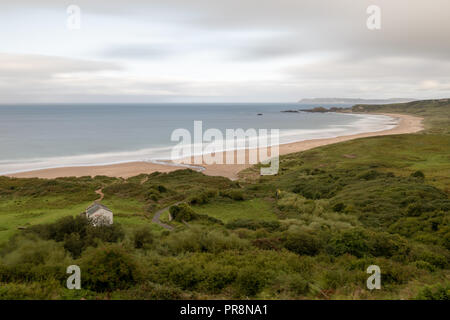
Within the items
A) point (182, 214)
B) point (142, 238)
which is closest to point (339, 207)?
point (182, 214)

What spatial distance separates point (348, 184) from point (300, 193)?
192 inches

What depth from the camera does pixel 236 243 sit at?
1416cm

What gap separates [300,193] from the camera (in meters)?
31.0

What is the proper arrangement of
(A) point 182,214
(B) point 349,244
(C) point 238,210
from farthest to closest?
1. (C) point 238,210
2. (A) point 182,214
3. (B) point 349,244

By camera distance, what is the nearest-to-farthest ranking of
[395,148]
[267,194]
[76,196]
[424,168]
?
[76,196] → [267,194] → [424,168] → [395,148]

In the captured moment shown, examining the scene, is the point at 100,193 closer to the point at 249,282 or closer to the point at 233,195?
the point at 233,195

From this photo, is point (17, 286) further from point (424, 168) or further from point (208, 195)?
point (424, 168)

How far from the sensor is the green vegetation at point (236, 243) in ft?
31.4

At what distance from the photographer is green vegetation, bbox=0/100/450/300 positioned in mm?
9586

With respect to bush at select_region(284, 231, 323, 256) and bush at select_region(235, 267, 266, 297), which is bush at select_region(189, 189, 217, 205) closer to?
bush at select_region(284, 231, 323, 256)

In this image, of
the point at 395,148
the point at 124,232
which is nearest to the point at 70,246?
the point at 124,232

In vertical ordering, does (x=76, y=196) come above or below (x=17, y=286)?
below

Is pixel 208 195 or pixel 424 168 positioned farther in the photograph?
pixel 424 168

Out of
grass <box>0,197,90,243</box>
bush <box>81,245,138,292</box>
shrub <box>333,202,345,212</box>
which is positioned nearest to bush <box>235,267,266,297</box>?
bush <box>81,245,138,292</box>
